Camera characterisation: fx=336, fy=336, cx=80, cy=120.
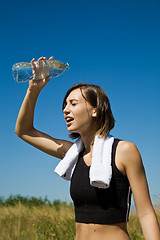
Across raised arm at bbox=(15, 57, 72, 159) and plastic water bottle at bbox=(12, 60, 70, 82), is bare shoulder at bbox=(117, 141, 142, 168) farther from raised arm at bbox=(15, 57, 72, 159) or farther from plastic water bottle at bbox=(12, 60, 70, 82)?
plastic water bottle at bbox=(12, 60, 70, 82)

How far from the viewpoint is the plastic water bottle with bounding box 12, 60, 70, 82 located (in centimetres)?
344

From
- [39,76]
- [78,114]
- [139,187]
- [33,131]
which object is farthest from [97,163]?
[39,76]

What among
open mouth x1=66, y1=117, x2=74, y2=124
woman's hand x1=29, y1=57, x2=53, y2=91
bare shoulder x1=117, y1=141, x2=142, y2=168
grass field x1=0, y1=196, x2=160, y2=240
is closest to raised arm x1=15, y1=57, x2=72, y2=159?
woman's hand x1=29, y1=57, x2=53, y2=91

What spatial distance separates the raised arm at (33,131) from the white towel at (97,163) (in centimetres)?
23

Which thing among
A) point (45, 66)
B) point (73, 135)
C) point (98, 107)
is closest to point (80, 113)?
point (98, 107)

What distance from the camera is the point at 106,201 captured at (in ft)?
8.91

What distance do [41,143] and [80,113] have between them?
2.14 feet

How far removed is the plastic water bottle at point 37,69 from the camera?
3439 millimetres

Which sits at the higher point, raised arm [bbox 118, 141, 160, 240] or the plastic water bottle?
the plastic water bottle

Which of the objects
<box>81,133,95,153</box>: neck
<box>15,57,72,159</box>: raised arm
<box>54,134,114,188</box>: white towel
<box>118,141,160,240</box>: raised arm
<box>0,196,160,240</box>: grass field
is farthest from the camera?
<box>0,196,160,240</box>: grass field

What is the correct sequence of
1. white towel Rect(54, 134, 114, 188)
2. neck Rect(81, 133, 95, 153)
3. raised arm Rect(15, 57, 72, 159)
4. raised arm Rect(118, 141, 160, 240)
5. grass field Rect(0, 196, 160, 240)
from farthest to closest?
grass field Rect(0, 196, 160, 240)
raised arm Rect(15, 57, 72, 159)
neck Rect(81, 133, 95, 153)
white towel Rect(54, 134, 114, 188)
raised arm Rect(118, 141, 160, 240)

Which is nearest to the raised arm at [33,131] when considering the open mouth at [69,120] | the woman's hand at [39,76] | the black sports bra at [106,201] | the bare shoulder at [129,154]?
the woman's hand at [39,76]

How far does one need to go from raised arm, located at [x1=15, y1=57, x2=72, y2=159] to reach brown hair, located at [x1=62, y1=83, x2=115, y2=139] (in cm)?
50

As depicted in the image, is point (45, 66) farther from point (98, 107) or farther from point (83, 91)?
point (98, 107)
